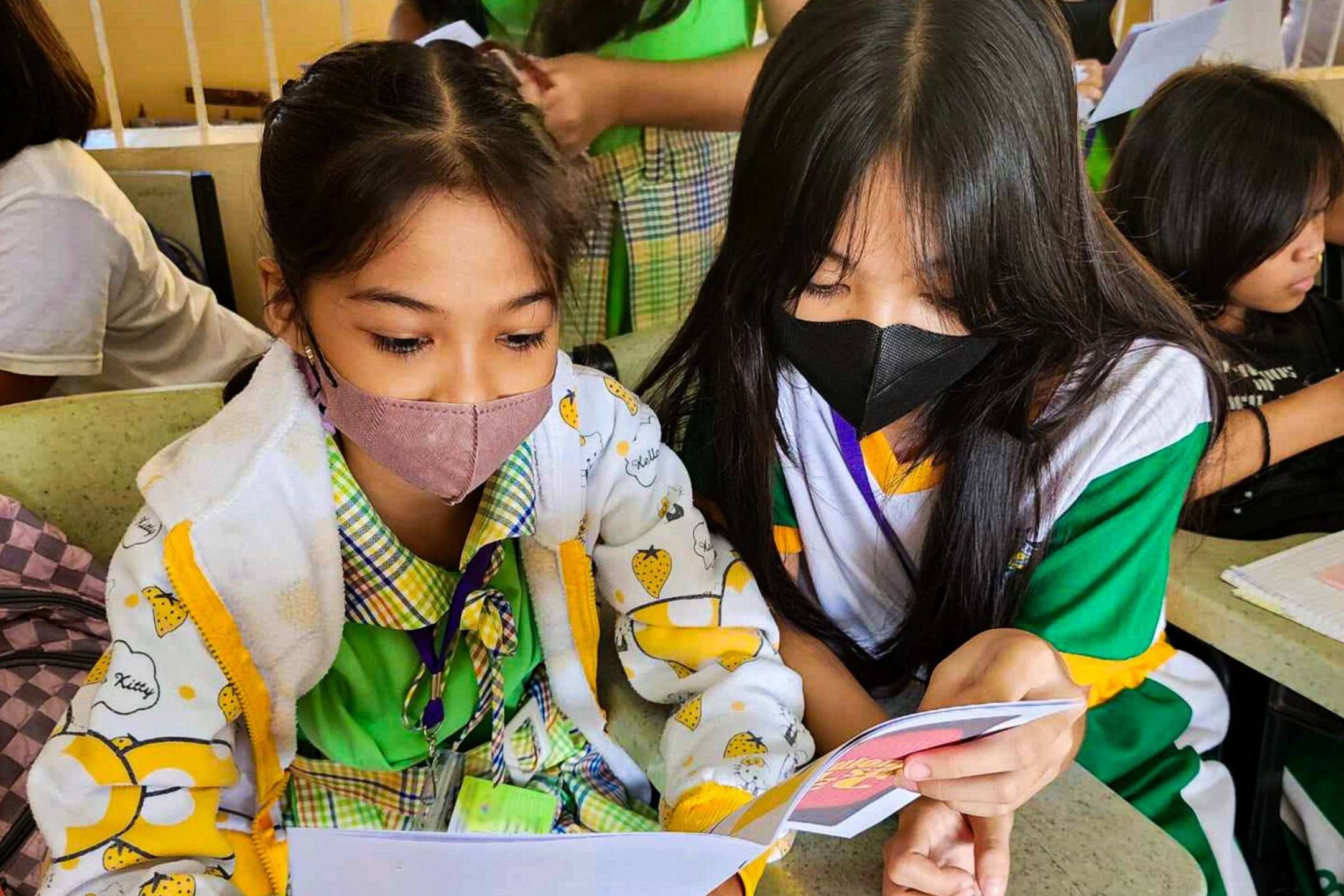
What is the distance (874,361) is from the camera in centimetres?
98

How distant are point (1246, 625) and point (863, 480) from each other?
0.42 meters

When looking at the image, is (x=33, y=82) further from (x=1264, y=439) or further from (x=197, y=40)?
(x=1264, y=439)

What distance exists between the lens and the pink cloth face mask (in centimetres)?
92

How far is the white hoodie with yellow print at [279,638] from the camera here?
2.67 ft

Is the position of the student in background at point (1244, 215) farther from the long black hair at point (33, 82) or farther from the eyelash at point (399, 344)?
the long black hair at point (33, 82)

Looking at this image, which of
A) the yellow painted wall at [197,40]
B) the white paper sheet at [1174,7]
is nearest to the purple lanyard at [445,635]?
the yellow painted wall at [197,40]

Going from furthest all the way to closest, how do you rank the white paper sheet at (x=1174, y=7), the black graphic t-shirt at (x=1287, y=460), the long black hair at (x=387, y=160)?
the white paper sheet at (x=1174, y=7) → the black graphic t-shirt at (x=1287, y=460) → the long black hair at (x=387, y=160)

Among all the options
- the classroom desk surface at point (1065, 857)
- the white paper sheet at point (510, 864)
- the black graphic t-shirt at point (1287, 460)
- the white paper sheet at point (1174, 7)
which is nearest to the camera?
the white paper sheet at point (510, 864)

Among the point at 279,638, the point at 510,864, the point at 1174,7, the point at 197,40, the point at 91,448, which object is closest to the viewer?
the point at 510,864

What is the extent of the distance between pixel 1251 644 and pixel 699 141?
1043mm

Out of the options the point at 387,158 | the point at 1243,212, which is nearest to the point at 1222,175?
the point at 1243,212

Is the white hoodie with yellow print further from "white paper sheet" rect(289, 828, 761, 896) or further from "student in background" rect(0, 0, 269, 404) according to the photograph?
"student in background" rect(0, 0, 269, 404)

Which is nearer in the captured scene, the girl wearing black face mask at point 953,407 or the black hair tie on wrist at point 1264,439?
the girl wearing black face mask at point 953,407

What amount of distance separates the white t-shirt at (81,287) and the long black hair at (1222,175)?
1.63 meters
